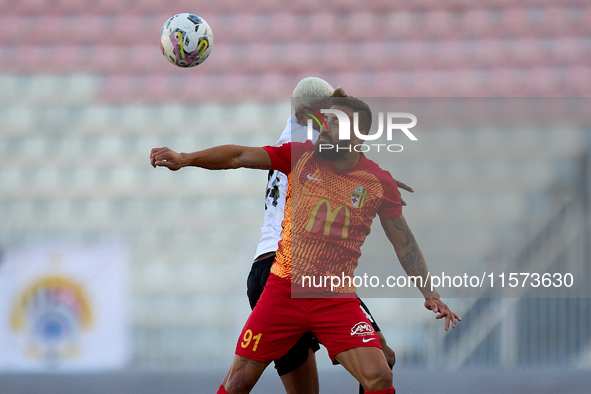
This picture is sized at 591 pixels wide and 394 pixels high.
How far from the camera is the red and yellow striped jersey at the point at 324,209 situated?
2363mm

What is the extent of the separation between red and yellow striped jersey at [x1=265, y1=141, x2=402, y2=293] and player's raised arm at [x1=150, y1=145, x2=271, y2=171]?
67mm

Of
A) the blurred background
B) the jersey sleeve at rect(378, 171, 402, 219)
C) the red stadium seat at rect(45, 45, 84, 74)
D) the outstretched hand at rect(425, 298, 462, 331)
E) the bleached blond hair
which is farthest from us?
the red stadium seat at rect(45, 45, 84, 74)

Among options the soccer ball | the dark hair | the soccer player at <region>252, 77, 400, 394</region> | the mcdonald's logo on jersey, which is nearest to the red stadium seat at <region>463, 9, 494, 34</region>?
the soccer ball

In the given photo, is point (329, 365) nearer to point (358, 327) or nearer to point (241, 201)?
point (241, 201)

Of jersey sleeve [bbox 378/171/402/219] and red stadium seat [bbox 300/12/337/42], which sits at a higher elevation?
red stadium seat [bbox 300/12/337/42]

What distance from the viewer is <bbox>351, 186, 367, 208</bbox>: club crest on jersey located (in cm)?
241

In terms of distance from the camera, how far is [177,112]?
5590mm

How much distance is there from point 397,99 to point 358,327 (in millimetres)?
3691

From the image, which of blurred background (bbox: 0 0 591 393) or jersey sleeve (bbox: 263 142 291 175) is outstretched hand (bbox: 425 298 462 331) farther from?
blurred background (bbox: 0 0 591 393)

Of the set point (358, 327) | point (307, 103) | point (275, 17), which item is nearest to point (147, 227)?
point (275, 17)

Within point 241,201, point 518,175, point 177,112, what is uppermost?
point 177,112

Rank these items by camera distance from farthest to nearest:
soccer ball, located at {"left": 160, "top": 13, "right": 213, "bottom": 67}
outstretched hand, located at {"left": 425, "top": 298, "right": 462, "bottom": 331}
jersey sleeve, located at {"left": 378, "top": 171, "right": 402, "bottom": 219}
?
soccer ball, located at {"left": 160, "top": 13, "right": 213, "bottom": 67} < jersey sleeve, located at {"left": 378, "top": 171, "right": 402, "bottom": 219} < outstretched hand, located at {"left": 425, "top": 298, "right": 462, "bottom": 331}

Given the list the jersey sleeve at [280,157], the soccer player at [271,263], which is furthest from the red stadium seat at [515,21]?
the jersey sleeve at [280,157]

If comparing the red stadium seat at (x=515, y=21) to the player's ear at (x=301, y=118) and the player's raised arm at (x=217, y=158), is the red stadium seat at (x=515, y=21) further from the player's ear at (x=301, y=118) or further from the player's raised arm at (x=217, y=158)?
the player's raised arm at (x=217, y=158)
